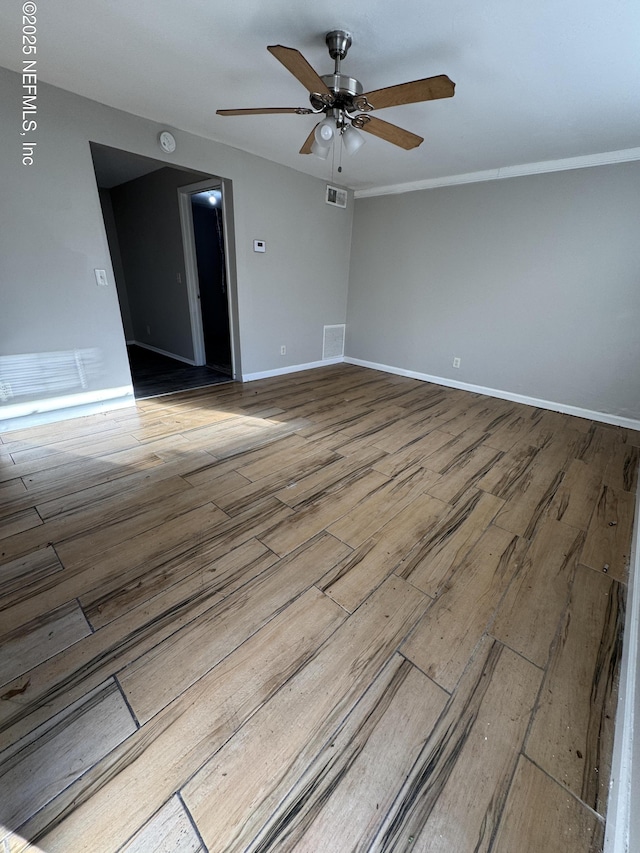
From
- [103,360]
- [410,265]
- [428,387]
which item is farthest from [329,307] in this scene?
[103,360]

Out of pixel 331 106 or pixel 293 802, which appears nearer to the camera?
pixel 293 802

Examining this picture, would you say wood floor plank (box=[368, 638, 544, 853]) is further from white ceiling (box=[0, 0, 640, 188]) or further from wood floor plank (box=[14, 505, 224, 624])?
white ceiling (box=[0, 0, 640, 188])

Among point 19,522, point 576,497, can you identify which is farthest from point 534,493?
point 19,522

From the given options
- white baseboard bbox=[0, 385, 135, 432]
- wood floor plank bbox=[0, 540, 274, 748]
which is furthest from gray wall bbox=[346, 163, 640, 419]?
wood floor plank bbox=[0, 540, 274, 748]

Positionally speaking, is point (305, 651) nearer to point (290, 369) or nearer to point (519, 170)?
point (290, 369)

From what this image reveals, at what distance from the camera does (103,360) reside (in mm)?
3088

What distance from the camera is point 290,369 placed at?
4.71 meters

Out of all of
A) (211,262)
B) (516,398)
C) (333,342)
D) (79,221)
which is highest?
(79,221)

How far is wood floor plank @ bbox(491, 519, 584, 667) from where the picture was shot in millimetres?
1289

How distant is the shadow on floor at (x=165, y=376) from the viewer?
154 inches

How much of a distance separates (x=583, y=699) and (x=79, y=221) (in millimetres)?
4054

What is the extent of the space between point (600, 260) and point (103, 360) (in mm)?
4642

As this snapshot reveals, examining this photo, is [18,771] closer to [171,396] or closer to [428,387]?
[171,396]

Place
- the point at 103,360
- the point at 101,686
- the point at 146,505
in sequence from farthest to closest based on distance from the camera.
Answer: the point at 103,360 < the point at 146,505 < the point at 101,686
